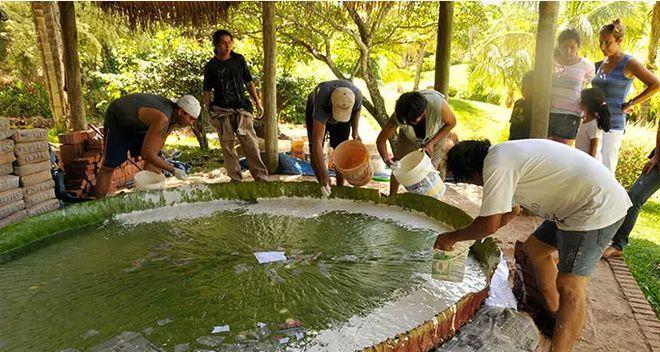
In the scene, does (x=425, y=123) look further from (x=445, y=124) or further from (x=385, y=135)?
(x=385, y=135)

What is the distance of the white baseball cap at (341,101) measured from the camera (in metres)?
3.08

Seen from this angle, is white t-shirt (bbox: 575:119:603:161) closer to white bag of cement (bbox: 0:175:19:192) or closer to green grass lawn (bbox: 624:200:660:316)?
green grass lawn (bbox: 624:200:660:316)

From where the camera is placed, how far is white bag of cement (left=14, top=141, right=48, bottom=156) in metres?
2.96

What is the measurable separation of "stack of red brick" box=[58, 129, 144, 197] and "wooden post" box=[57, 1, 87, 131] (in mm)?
706

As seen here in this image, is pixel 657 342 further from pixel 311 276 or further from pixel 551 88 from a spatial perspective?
pixel 551 88

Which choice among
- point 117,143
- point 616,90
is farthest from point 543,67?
point 117,143

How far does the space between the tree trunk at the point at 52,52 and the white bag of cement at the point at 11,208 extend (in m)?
4.43

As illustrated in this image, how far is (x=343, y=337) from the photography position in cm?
168

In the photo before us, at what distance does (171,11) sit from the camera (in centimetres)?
500

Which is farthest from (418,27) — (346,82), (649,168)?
(649,168)

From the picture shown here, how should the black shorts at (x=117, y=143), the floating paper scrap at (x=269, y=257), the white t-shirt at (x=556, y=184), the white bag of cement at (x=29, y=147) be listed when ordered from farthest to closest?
the black shorts at (x=117, y=143) → the white bag of cement at (x=29, y=147) → the floating paper scrap at (x=269, y=257) → the white t-shirt at (x=556, y=184)

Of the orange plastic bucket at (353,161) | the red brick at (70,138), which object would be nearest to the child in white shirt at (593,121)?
the orange plastic bucket at (353,161)

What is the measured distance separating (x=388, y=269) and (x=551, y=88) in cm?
236

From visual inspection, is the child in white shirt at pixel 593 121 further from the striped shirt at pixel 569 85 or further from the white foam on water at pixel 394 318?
the white foam on water at pixel 394 318
